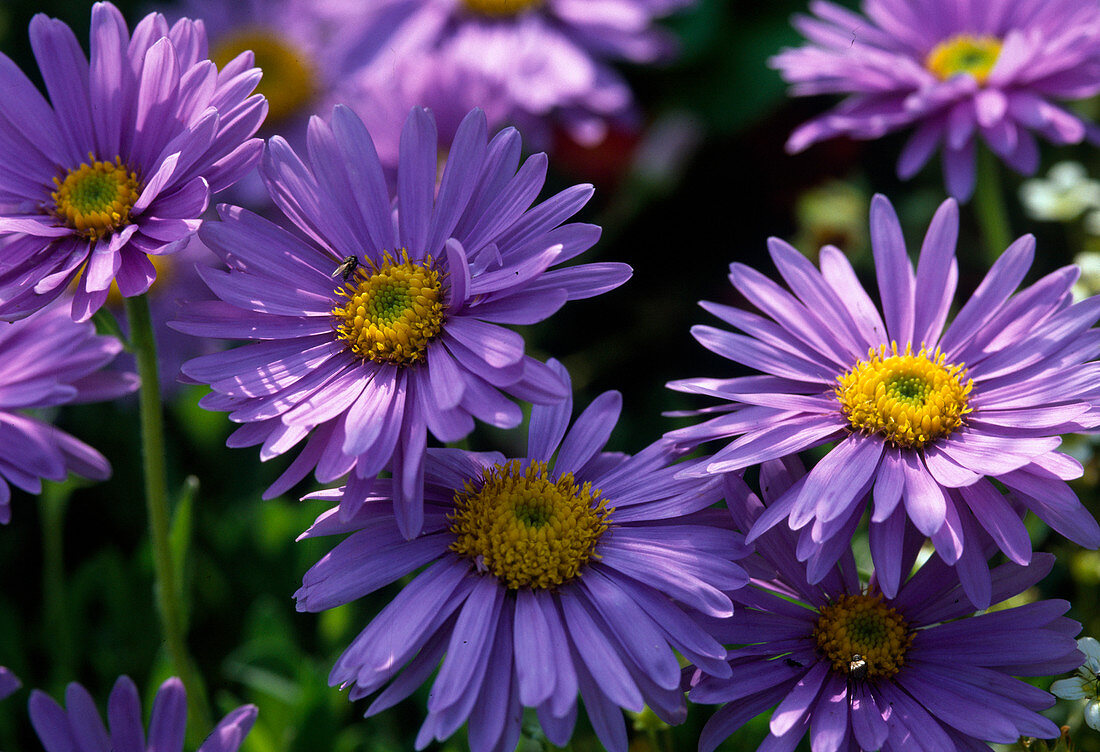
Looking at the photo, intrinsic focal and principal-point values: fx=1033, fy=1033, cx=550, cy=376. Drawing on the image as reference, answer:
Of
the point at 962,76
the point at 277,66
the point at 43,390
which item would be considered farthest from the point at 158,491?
the point at 277,66

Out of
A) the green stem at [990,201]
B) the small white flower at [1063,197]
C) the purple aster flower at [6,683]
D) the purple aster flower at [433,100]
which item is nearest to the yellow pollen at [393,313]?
the purple aster flower at [6,683]

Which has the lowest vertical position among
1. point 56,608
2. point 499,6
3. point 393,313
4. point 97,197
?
point 56,608

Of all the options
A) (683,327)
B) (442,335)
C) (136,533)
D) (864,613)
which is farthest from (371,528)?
(683,327)

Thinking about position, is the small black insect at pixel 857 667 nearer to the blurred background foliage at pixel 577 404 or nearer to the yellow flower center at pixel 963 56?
the blurred background foliage at pixel 577 404

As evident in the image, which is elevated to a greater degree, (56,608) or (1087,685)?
(56,608)

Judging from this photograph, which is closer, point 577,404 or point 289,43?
point 577,404

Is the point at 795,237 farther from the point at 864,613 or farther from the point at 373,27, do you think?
the point at 864,613

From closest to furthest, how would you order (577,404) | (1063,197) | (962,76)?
(962,76) < (1063,197) < (577,404)

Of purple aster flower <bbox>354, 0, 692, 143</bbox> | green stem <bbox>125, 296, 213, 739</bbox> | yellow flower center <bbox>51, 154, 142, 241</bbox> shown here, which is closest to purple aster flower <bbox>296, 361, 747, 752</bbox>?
green stem <bbox>125, 296, 213, 739</bbox>

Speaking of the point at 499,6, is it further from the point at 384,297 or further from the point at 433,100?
the point at 384,297
